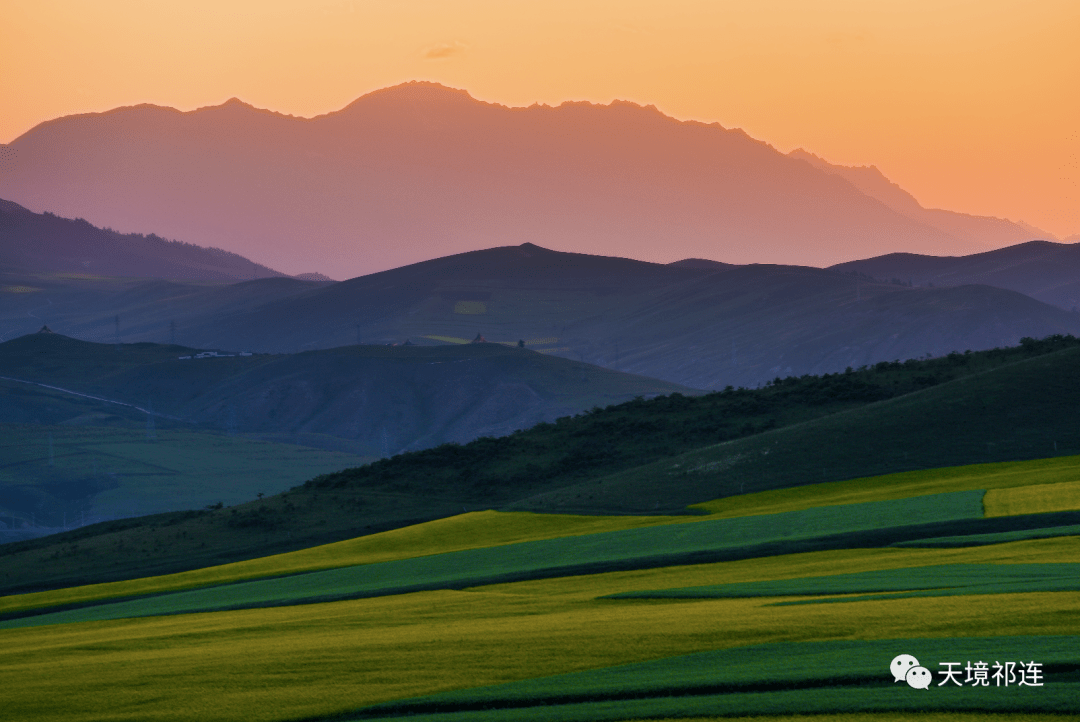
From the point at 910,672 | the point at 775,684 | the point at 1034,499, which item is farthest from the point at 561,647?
the point at 1034,499

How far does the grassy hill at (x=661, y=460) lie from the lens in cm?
6494

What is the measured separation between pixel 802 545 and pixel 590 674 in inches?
811

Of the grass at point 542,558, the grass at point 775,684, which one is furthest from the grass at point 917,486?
the grass at point 775,684

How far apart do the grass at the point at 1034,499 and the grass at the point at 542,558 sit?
2.32 feet

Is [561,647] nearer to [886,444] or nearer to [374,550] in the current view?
[374,550]

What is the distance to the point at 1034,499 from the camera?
4262cm

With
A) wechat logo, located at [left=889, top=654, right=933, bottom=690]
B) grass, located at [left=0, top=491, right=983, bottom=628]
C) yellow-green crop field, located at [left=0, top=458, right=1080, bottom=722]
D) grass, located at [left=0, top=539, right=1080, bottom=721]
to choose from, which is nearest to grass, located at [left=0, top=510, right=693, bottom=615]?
grass, located at [left=0, top=491, right=983, bottom=628]

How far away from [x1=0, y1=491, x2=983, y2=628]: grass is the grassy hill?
14.3 m

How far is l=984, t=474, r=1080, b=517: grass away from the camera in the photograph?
39969mm

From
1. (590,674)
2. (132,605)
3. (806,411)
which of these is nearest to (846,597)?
(590,674)

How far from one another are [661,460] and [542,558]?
114 feet

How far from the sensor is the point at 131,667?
24.6 metres

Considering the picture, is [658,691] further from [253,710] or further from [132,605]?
[132,605]

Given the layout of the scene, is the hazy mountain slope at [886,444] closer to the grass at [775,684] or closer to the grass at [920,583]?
the grass at [920,583]
